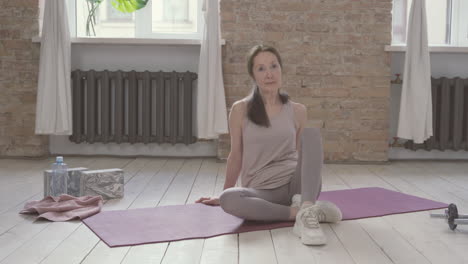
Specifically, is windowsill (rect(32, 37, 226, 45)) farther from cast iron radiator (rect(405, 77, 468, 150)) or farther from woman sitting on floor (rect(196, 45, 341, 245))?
woman sitting on floor (rect(196, 45, 341, 245))

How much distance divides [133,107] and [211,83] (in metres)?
0.70

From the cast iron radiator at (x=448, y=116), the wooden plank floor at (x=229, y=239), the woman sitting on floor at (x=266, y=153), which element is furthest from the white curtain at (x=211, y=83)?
the woman sitting on floor at (x=266, y=153)

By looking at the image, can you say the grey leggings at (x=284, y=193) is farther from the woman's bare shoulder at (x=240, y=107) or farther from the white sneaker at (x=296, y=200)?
the woman's bare shoulder at (x=240, y=107)

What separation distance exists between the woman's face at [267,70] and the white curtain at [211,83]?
6.09 feet

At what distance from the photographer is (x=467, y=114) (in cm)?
486

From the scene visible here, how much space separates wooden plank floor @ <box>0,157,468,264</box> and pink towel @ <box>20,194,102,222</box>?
0.20 feet

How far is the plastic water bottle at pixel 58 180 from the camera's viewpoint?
123 inches

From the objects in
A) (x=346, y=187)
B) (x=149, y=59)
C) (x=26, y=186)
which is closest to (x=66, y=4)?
(x=149, y=59)

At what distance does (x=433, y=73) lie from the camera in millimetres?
5008

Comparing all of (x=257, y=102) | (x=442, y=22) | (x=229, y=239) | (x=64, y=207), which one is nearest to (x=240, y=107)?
(x=257, y=102)

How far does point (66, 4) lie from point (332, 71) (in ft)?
6.91

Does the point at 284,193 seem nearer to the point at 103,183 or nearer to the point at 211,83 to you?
the point at 103,183

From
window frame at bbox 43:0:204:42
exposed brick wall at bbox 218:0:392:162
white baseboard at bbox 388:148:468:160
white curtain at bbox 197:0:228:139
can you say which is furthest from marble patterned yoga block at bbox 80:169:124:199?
white baseboard at bbox 388:148:468:160

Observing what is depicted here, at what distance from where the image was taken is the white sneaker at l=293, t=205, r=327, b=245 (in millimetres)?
2297
